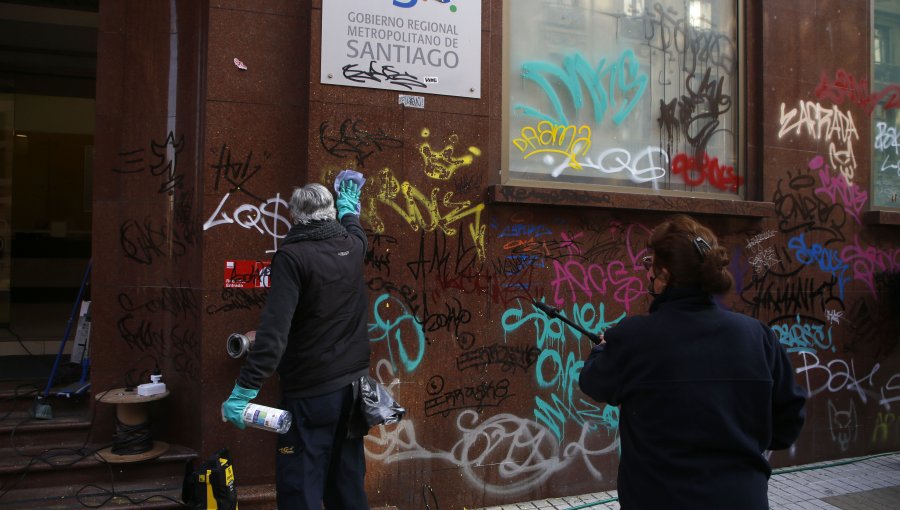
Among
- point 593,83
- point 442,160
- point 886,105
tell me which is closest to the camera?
point 442,160

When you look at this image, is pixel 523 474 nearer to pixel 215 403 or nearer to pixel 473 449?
pixel 473 449

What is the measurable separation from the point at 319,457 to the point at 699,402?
182 cm

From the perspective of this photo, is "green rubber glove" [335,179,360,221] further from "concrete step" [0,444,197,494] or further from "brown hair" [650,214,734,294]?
"brown hair" [650,214,734,294]

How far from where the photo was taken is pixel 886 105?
19.2 ft

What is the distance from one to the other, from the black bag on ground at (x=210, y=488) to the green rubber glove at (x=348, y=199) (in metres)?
1.49

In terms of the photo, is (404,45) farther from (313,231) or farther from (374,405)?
(374,405)

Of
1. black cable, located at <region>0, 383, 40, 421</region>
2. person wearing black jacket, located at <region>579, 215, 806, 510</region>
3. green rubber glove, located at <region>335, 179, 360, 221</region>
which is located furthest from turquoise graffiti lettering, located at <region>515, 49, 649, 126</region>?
black cable, located at <region>0, 383, 40, 421</region>

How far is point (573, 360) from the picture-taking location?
4.59 meters

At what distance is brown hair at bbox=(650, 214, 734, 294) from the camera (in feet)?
6.39

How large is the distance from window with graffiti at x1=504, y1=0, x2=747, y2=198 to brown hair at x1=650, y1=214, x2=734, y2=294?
2.67 metres

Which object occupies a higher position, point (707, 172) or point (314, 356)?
point (707, 172)

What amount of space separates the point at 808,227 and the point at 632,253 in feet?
5.71

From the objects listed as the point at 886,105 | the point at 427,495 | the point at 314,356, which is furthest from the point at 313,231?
the point at 886,105

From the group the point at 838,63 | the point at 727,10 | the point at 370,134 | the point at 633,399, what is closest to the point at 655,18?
the point at 727,10
